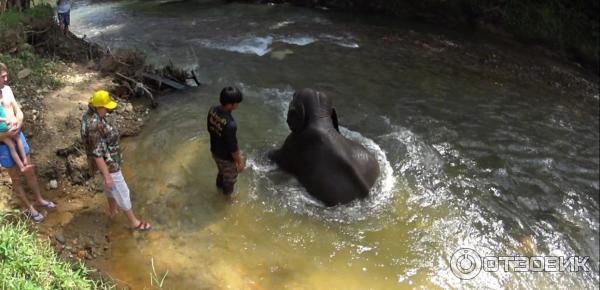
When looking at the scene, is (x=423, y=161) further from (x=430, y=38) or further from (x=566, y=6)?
(x=566, y=6)

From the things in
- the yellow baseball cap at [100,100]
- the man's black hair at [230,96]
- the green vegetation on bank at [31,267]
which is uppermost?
the yellow baseball cap at [100,100]

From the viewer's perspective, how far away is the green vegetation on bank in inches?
190

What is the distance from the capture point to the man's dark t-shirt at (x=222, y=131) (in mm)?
6461

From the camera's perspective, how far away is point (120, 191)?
6.26 metres

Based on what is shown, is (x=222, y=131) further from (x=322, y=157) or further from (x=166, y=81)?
Answer: (x=166, y=81)

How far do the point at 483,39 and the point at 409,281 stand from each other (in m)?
→ 12.7

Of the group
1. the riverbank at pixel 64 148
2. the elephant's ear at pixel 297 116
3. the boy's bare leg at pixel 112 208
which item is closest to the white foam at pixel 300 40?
the riverbank at pixel 64 148

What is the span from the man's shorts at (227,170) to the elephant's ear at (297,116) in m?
1.59

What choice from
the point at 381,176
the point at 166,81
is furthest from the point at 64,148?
the point at 381,176

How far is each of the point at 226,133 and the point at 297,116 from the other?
207 centimetres

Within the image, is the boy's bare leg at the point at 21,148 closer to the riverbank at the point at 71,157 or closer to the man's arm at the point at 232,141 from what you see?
the riverbank at the point at 71,157

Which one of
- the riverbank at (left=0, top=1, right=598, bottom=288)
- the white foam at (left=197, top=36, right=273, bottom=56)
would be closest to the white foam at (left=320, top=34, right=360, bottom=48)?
the white foam at (left=197, top=36, right=273, bottom=56)

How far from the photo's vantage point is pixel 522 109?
1203 cm

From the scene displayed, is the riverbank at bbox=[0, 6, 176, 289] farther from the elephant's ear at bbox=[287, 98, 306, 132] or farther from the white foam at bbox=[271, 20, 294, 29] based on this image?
the white foam at bbox=[271, 20, 294, 29]
